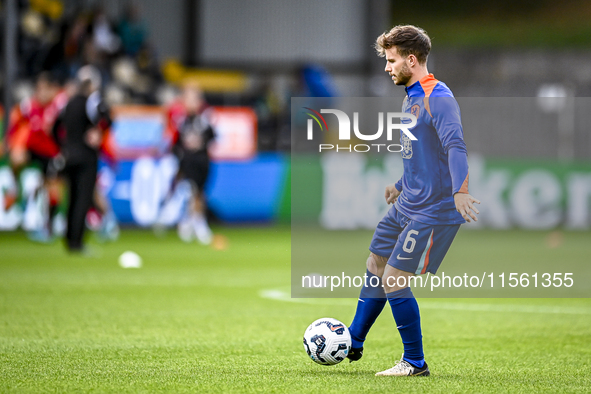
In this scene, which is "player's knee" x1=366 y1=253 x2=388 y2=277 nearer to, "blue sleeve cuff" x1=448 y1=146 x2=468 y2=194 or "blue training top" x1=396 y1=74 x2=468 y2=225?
"blue training top" x1=396 y1=74 x2=468 y2=225

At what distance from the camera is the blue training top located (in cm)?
465

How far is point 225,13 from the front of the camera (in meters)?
24.1

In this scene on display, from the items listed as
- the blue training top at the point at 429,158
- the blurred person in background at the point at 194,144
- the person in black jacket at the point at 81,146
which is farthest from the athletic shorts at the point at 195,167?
the blue training top at the point at 429,158

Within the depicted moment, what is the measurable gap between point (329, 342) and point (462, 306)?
12.1 feet

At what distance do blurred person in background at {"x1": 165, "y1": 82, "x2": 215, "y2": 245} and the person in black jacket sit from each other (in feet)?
7.49

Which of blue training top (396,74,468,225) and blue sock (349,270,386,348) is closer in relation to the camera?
blue training top (396,74,468,225)

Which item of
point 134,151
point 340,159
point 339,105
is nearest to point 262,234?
point 340,159

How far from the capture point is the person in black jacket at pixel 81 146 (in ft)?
40.2

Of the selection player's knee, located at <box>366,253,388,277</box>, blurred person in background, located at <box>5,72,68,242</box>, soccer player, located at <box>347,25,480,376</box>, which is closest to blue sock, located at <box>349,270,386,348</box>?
player's knee, located at <box>366,253,388,277</box>

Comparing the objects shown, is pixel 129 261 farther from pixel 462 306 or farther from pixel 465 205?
pixel 465 205

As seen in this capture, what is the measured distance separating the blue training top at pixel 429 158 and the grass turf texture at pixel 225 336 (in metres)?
0.86

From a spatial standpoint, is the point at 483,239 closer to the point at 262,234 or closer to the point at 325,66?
the point at 262,234

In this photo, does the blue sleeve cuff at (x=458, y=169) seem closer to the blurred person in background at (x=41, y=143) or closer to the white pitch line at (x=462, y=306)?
the white pitch line at (x=462, y=306)

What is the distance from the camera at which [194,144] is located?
1472cm
